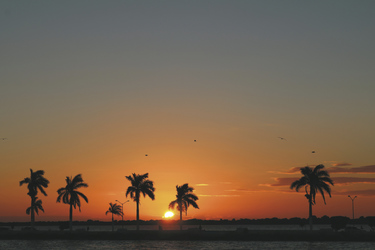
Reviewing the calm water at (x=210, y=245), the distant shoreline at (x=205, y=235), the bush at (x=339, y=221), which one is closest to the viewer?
the calm water at (x=210, y=245)

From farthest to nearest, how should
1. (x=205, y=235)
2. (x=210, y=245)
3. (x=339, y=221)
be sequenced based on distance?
(x=339, y=221) < (x=205, y=235) < (x=210, y=245)

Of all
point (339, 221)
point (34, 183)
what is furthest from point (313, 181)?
point (34, 183)

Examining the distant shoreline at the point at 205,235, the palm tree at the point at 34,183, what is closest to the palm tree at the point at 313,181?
the distant shoreline at the point at 205,235

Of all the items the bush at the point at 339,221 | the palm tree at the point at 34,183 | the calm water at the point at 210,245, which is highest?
the palm tree at the point at 34,183

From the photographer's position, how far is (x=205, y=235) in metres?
122

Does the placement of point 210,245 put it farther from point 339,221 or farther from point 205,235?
point 339,221

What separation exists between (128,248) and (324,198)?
145ft

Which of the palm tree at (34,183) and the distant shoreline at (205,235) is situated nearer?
the distant shoreline at (205,235)

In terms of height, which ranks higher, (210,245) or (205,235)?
(205,235)

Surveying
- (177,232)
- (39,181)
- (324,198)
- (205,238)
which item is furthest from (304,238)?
(39,181)

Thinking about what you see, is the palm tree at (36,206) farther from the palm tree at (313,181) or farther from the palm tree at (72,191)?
the palm tree at (313,181)

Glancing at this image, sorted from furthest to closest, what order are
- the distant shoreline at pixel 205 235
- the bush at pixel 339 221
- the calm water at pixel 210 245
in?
the bush at pixel 339 221 < the distant shoreline at pixel 205 235 < the calm water at pixel 210 245

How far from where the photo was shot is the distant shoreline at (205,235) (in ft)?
366

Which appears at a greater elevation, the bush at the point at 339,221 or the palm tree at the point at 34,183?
the palm tree at the point at 34,183
